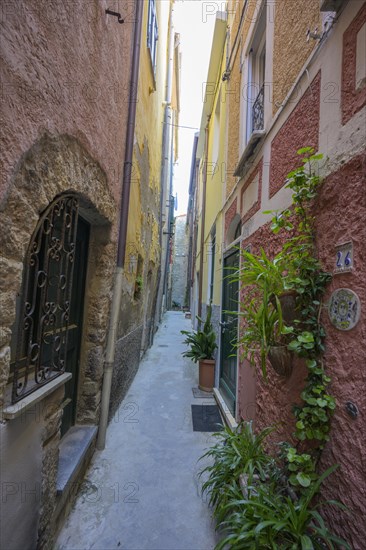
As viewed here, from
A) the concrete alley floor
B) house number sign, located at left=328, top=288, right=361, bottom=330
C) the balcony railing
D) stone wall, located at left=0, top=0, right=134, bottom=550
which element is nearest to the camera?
stone wall, located at left=0, top=0, right=134, bottom=550

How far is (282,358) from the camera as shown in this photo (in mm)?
1620

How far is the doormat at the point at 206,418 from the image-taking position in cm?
322

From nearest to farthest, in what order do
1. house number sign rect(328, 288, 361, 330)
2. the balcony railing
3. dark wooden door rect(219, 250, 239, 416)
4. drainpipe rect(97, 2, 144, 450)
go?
house number sign rect(328, 288, 361, 330), drainpipe rect(97, 2, 144, 450), the balcony railing, dark wooden door rect(219, 250, 239, 416)

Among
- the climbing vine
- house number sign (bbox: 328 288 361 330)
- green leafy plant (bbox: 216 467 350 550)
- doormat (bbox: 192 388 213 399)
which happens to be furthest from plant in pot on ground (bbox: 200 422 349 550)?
doormat (bbox: 192 388 213 399)

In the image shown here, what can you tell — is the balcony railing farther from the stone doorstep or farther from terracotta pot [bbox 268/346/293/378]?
the stone doorstep

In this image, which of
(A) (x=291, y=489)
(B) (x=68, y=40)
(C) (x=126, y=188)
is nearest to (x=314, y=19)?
(B) (x=68, y=40)

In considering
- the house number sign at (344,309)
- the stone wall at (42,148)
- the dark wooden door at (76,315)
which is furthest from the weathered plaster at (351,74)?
the dark wooden door at (76,315)

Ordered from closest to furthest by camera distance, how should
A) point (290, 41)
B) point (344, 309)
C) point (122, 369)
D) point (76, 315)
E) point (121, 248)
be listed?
point (344, 309)
point (290, 41)
point (76, 315)
point (121, 248)
point (122, 369)

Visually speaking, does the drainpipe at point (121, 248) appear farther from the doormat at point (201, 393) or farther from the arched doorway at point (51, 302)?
the doormat at point (201, 393)

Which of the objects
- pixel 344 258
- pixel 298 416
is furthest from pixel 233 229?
pixel 298 416

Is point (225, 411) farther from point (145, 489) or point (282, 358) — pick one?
point (282, 358)

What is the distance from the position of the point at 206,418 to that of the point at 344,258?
2.92 metres

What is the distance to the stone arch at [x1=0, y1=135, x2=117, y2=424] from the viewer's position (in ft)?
3.74

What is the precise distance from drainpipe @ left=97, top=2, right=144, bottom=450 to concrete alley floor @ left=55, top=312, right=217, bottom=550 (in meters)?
0.38
